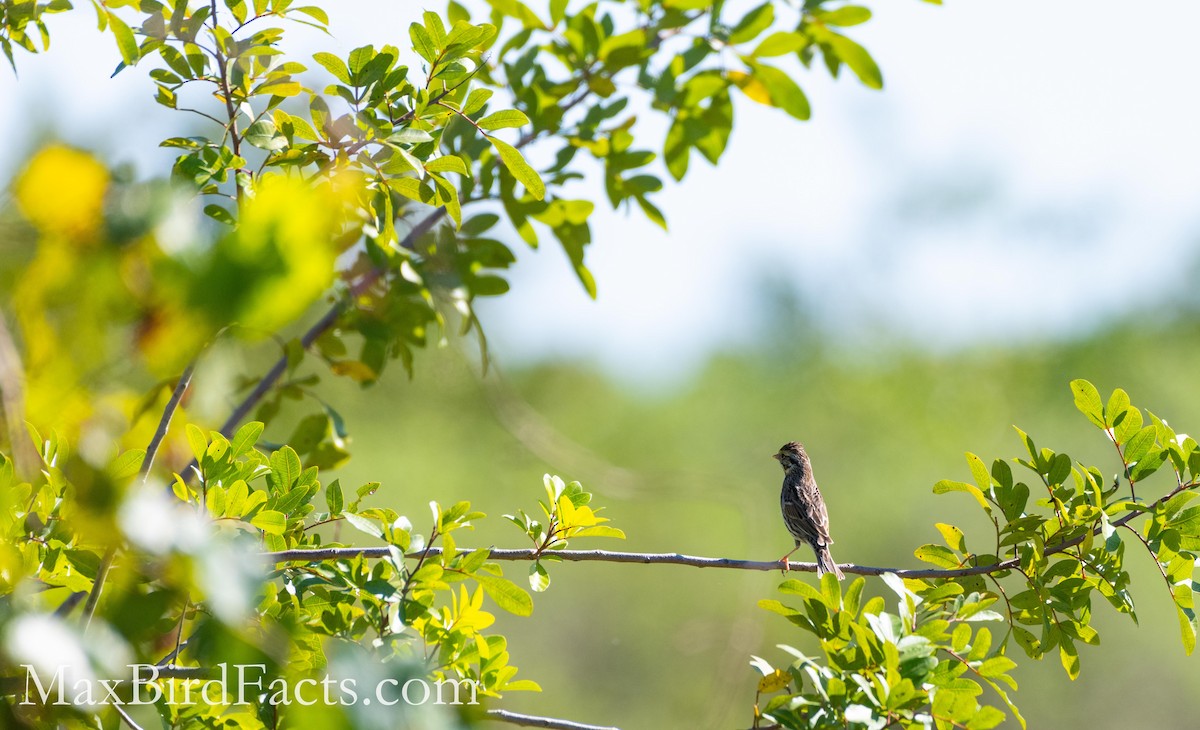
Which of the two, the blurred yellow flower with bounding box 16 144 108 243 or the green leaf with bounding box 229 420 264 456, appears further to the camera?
the green leaf with bounding box 229 420 264 456

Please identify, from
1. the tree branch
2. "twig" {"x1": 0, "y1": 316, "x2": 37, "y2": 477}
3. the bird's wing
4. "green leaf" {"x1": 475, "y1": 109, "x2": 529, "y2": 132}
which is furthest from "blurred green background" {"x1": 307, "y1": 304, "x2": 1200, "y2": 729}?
"twig" {"x1": 0, "y1": 316, "x2": 37, "y2": 477}

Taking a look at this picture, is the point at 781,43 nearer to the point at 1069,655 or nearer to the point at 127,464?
the point at 1069,655

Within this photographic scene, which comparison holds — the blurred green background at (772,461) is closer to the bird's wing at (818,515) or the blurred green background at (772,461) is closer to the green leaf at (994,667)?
the bird's wing at (818,515)

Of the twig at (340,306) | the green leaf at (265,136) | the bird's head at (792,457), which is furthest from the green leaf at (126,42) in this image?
the bird's head at (792,457)

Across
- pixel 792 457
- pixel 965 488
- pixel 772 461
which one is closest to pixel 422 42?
pixel 965 488

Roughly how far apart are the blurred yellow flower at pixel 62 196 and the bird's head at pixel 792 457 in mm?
5138

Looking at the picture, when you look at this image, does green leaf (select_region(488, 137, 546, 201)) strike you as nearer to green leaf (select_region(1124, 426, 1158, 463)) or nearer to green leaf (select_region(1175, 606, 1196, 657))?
green leaf (select_region(1124, 426, 1158, 463))

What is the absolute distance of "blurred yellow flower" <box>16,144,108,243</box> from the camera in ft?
4.01

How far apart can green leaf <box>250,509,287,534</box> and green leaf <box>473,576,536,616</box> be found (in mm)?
427

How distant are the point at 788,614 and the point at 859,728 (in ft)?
1.24

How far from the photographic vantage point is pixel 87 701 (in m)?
1.08

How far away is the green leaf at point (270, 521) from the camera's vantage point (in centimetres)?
209

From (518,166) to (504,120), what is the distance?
0.44 feet

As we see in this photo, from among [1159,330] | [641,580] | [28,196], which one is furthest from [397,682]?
[1159,330]
